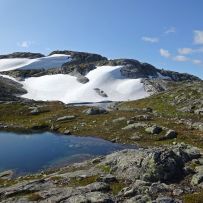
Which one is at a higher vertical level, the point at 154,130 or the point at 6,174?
the point at 154,130

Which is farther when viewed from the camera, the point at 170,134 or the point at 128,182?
the point at 170,134

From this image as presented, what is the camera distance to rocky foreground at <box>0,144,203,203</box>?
95.3ft

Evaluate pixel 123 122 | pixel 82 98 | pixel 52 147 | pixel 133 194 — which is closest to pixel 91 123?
pixel 123 122

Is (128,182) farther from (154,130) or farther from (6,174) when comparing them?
(154,130)

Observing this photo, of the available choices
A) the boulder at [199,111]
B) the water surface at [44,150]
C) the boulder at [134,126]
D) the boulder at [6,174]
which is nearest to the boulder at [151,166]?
the boulder at [6,174]

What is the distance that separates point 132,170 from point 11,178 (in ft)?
52.6

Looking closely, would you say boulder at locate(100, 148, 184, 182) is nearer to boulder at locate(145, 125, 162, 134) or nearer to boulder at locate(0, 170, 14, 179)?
boulder at locate(0, 170, 14, 179)

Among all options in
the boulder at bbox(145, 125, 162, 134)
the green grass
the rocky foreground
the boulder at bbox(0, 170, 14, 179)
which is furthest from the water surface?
the green grass

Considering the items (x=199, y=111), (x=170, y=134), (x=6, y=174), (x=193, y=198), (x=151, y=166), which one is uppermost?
(x=199, y=111)

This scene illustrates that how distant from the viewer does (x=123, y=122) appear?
7512cm

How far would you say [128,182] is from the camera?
3269 centimetres

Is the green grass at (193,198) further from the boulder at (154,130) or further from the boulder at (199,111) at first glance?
the boulder at (199,111)

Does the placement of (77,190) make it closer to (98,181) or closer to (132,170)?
(98,181)

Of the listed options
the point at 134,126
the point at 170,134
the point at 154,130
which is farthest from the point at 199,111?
the point at 170,134
